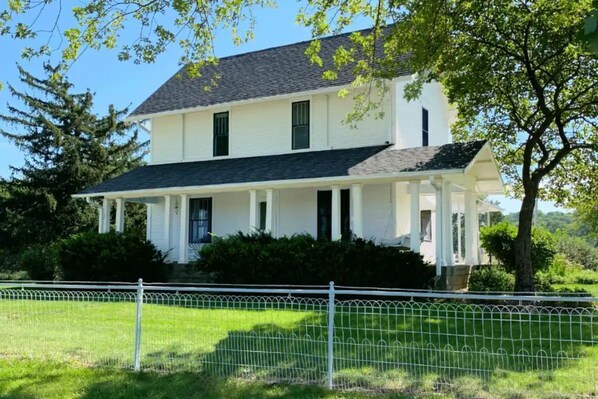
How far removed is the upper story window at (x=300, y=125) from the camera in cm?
1853

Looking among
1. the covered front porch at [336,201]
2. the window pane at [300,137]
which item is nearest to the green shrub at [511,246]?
the covered front porch at [336,201]

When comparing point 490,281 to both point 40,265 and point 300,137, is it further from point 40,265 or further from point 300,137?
point 40,265

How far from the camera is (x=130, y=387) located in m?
5.86

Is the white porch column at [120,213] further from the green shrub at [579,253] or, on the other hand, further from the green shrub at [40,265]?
the green shrub at [579,253]

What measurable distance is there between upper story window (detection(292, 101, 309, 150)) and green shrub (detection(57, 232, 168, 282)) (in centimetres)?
582

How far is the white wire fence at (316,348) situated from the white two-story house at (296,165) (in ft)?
20.2

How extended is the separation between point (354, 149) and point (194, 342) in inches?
421

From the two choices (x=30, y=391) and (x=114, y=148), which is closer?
(x=30, y=391)

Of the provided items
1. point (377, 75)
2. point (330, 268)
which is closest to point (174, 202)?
point (330, 268)

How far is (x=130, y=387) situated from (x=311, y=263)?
8.46 metres

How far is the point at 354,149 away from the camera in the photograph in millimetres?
17328

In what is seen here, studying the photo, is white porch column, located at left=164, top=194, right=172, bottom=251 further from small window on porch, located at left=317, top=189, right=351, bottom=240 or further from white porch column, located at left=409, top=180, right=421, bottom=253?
white porch column, located at left=409, top=180, right=421, bottom=253

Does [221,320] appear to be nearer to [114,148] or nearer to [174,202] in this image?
[174,202]

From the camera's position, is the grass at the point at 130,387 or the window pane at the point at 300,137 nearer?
the grass at the point at 130,387
